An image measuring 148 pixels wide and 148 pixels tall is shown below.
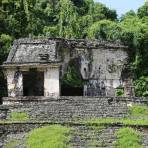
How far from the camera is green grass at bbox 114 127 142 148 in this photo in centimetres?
1805

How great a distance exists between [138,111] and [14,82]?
243 inches

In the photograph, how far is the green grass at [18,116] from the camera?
2117 centimetres

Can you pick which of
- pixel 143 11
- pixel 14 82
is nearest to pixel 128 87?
pixel 14 82

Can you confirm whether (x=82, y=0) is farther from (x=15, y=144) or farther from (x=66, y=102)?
(x=15, y=144)

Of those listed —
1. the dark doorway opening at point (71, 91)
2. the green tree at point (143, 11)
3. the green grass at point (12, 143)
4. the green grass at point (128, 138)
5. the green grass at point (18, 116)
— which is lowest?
the green grass at point (12, 143)

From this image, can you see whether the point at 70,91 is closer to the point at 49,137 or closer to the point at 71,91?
the point at 71,91

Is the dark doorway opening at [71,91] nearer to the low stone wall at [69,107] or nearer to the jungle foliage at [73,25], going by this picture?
the jungle foliage at [73,25]

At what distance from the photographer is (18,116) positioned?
21562mm

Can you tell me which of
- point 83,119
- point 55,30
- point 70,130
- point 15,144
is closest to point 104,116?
point 83,119

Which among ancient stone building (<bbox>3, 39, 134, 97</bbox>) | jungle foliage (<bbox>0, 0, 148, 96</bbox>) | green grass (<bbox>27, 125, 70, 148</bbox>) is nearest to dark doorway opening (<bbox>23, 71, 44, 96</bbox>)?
ancient stone building (<bbox>3, 39, 134, 97</bbox>)

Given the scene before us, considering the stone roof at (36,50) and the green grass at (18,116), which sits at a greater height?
the stone roof at (36,50)

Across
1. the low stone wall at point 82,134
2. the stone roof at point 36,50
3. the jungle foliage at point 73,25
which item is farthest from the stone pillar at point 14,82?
the low stone wall at point 82,134

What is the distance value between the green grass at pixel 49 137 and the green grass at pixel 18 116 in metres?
2.24

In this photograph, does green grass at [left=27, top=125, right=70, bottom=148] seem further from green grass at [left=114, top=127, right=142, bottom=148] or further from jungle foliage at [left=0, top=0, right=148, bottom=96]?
jungle foliage at [left=0, top=0, right=148, bottom=96]
